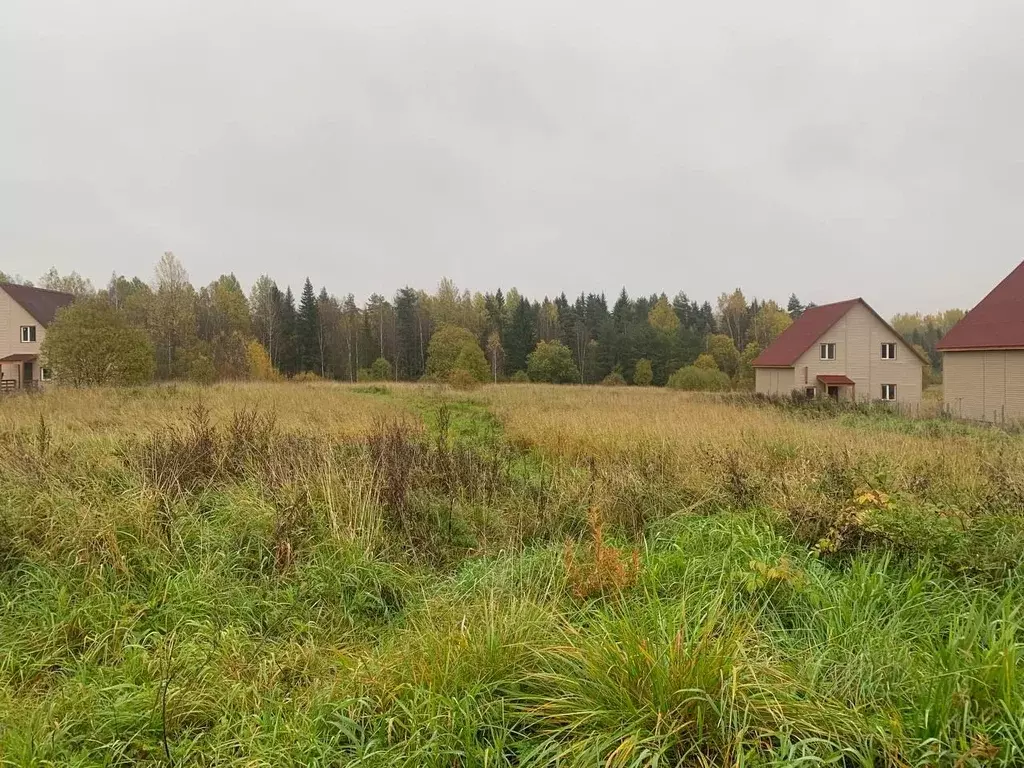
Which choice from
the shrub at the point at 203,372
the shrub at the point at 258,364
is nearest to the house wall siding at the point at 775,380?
the shrub at the point at 203,372

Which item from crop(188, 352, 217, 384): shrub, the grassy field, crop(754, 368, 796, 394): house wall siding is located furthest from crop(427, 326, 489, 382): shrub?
the grassy field

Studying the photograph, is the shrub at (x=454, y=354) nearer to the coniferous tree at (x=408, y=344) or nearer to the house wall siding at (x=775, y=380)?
the coniferous tree at (x=408, y=344)

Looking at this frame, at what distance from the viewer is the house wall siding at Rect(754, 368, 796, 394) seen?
2839 cm

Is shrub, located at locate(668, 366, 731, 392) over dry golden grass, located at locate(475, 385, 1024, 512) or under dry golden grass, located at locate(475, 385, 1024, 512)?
over

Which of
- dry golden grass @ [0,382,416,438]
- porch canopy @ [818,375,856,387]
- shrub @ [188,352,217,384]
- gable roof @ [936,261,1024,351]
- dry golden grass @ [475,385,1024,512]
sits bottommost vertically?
dry golden grass @ [475,385,1024,512]

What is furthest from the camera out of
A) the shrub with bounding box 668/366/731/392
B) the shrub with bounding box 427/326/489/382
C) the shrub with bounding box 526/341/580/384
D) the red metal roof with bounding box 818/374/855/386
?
the shrub with bounding box 526/341/580/384

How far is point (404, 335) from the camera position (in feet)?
197

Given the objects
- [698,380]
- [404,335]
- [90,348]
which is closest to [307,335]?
[404,335]

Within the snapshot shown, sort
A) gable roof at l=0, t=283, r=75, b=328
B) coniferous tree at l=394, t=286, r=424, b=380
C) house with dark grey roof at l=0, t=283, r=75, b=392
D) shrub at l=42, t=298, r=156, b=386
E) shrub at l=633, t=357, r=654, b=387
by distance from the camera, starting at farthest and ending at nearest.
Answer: coniferous tree at l=394, t=286, r=424, b=380 < shrub at l=633, t=357, r=654, b=387 < gable roof at l=0, t=283, r=75, b=328 < house with dark grey roof at l=0, t=283, r=75, b=392 < shrub at l=42, t=298, r=156, b=386

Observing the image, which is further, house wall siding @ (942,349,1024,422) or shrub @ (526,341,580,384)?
shrub @ (526,341,580,384)

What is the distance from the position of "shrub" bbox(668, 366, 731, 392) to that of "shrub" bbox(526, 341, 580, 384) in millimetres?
13363

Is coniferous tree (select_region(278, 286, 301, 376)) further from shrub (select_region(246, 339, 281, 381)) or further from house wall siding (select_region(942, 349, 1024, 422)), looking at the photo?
house wall siding (select_region(942, 349, 1024, 422))

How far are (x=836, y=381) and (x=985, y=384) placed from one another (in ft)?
25.4

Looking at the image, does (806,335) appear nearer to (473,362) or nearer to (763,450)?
(473,362)
